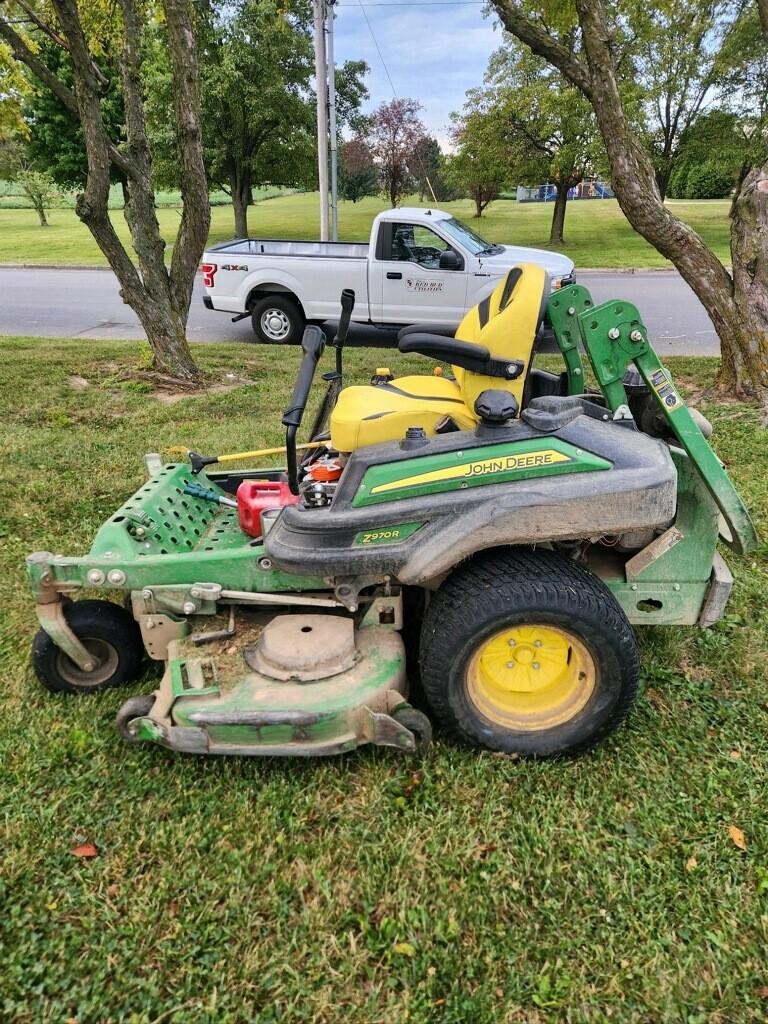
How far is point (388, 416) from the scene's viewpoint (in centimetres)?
281

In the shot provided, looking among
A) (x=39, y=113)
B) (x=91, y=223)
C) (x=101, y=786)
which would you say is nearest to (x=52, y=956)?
(x=101, y=786)

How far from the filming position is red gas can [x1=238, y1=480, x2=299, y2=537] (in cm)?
314

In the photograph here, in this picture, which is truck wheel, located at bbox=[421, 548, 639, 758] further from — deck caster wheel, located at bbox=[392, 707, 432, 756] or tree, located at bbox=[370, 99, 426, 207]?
tree, located at bbox=[370, 99, 426, 207]

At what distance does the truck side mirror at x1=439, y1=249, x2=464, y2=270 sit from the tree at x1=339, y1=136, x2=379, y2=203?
70.3 feet

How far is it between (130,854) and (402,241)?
8.61m

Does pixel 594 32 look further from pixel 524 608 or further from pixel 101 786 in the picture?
pixel 101 786

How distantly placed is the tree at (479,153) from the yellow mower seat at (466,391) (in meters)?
22.5

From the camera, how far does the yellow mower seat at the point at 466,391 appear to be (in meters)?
2.68

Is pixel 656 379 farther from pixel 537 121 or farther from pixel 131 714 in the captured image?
pixel 537 121

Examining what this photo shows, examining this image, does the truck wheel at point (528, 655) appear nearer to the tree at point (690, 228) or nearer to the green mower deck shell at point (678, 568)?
the green mower deck shell at point (678, 568)

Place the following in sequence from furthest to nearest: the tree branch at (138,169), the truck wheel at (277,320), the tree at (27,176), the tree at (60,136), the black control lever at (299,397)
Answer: the tree at (27,176)
the tree at (60,136)
the truck wheel at (277,320)
the tree branch at (138,169)
the black control lever at (299,397)

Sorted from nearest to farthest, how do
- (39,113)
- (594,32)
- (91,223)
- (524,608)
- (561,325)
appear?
(524,608) → (561,325) → (594,32) → (91,223) → (39,113)

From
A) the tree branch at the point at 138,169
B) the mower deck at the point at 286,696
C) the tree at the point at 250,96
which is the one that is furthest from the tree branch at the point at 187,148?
the tree at the point at 250,96

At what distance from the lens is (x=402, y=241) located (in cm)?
955
